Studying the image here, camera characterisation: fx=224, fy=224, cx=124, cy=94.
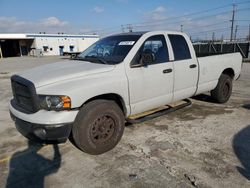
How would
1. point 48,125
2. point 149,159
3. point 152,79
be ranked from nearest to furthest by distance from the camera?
point 48,125 < point 149,159 < point 152,79

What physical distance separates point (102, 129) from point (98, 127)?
9 centimetres

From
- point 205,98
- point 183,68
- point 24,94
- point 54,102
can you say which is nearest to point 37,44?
point 205,98

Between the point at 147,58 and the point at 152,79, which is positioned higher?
the point at 147,58

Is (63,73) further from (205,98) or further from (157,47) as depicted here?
(205,98)

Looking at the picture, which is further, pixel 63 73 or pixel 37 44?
pixel 37 44

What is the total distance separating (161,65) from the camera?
432 centimetres

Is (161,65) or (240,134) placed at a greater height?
(161,65)

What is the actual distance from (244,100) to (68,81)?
5.56 metres

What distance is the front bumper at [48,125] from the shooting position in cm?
305

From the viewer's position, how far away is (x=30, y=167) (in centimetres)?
330

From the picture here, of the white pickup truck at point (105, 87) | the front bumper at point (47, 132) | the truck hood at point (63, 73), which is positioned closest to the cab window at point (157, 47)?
the white pickup truck at point (105, 87)

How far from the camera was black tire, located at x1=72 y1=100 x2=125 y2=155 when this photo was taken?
10.9 ft

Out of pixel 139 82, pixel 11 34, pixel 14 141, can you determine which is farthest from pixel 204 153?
pixel 11 34

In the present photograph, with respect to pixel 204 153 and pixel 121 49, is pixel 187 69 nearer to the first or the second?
pixel 121 49
